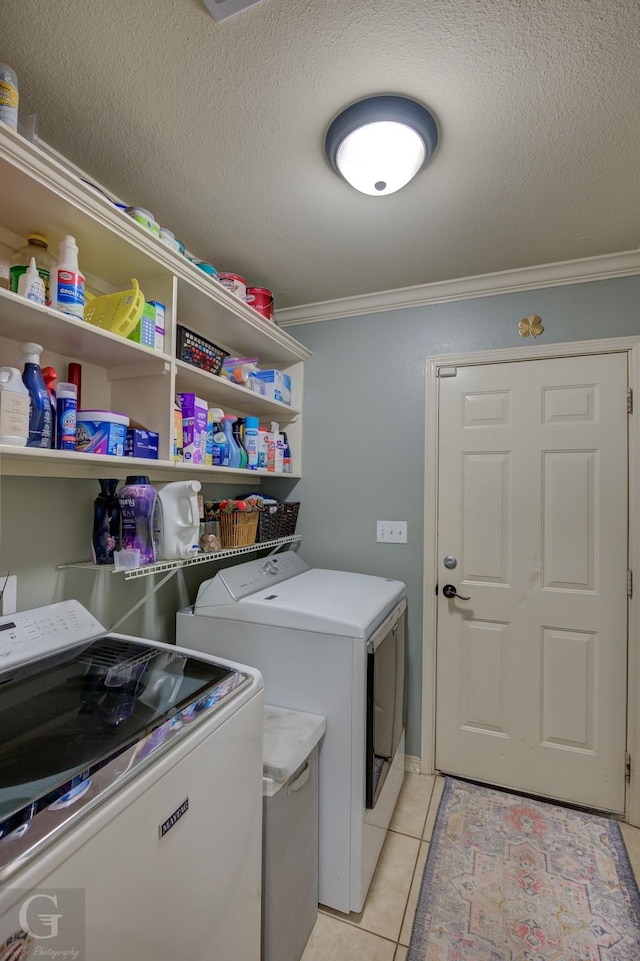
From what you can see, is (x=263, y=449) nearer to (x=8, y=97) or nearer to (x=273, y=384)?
(x=273, y=384)

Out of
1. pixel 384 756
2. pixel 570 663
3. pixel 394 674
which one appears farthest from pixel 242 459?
pixel 570 663

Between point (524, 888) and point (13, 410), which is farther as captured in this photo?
point (524, 888)

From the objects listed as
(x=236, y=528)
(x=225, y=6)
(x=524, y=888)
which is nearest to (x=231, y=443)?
(x=236, y=528)

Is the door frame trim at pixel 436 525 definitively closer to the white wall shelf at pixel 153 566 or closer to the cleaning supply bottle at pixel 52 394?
the white wall shelf at pixel 153 566

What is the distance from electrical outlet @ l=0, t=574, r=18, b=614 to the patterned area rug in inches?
61.9

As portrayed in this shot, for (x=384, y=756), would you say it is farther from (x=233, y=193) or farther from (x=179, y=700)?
(x=233, y=193)

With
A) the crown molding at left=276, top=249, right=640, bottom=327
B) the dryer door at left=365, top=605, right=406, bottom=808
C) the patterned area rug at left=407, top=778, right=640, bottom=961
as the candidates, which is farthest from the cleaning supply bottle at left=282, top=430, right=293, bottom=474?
the patterned area rug at left=407, top=778, right=640, bottom=961

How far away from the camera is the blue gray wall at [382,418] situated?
2.10 m

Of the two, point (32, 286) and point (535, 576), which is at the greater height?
point (32, 286)

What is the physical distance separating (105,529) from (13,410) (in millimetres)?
486

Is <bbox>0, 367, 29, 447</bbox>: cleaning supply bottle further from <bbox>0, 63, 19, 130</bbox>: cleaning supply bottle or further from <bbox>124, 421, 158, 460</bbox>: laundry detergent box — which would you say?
<bbox>0, 63, 19, 130</bbox>: cleaning supply bottle

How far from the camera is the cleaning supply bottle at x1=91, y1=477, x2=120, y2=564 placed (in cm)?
137

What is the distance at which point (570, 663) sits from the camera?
196 cm

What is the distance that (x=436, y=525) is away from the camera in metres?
2.17
